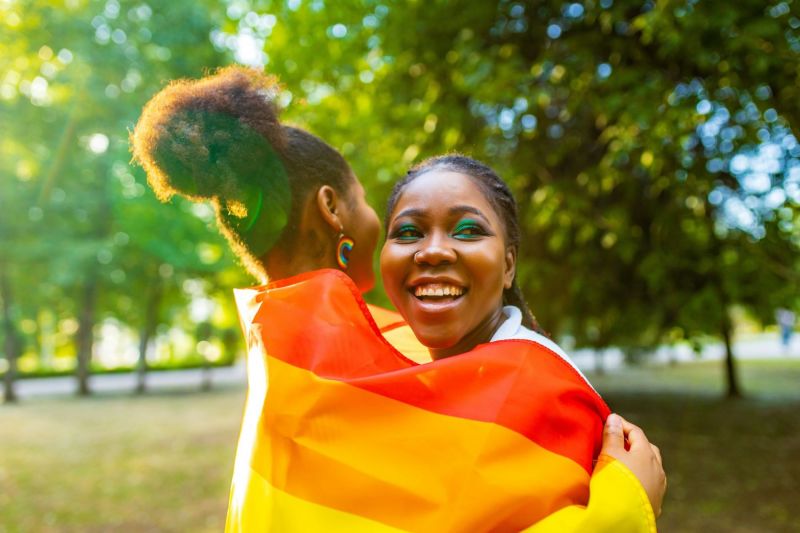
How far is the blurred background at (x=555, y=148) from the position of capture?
17.7 ft

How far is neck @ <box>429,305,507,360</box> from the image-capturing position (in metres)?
1.71

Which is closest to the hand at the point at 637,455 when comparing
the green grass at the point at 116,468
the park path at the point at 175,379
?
the green grass at the point at 116,468

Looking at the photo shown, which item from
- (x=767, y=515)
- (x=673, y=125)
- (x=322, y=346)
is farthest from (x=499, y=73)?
(x=767, y=515)

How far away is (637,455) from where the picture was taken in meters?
1.41

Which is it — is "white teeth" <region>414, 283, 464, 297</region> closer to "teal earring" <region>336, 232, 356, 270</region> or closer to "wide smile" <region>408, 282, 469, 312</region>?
"wide smile" <region>408, 282, 469, 312</region>

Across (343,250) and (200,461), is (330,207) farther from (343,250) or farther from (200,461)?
(200,461)

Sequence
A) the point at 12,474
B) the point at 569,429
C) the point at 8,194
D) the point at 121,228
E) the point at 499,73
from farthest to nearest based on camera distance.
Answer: the point at 121,228
the point at 8,194
the point at 12,474
the point at 499,73
the point at 569,429

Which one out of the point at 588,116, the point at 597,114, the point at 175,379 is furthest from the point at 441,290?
the point at 175,379

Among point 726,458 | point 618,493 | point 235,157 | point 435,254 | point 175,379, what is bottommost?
point 175,379

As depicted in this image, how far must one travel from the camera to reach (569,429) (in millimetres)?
1389

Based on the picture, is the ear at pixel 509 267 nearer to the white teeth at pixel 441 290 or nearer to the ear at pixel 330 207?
the white teeth at pixel 441 290

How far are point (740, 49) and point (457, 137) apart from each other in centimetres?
267

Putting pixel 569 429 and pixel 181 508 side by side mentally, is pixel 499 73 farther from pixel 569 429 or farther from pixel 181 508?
pixel 181 508

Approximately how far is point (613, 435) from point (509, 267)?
0.57 meters
